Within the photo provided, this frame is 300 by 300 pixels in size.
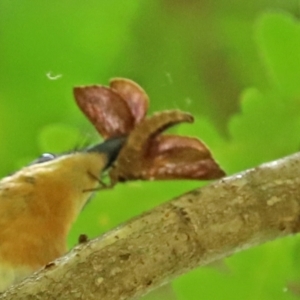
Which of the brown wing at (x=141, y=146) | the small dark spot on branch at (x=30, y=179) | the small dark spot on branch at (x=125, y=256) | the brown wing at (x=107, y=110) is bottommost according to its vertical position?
the small dark spot on branch at (x=125, y=256)

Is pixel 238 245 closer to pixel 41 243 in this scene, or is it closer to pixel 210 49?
pixel 41 243

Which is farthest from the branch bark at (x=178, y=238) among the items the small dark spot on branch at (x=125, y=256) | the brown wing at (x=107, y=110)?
the brown wing at (x=107, y=110)

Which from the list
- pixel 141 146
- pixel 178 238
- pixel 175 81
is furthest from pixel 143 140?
pixel 175 81

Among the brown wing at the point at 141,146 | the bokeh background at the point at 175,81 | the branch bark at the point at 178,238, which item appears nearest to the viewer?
the branch bark at the point at 178,238

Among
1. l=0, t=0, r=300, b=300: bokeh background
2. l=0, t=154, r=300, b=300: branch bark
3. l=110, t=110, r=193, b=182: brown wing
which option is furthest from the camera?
l=0, t=0, r=300, b=300: bokeh background

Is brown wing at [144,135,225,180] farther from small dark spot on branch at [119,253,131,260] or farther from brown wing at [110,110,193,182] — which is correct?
small dark spot on branch at [119,253,131,260]

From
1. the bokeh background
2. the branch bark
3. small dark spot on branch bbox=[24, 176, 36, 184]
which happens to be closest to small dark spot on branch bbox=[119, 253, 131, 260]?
the branch bark

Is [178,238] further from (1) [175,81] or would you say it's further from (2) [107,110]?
(1) [175,81]

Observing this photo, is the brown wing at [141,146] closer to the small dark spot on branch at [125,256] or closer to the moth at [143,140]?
the moth at [143,140]
